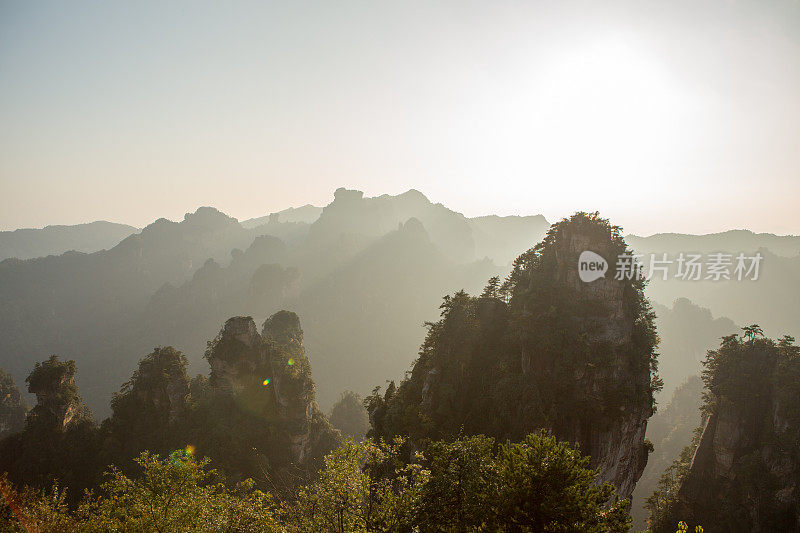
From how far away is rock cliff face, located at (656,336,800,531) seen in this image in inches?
1216

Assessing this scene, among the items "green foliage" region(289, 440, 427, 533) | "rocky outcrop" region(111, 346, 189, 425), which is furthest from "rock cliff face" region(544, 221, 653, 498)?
"rocky outcrop" region(111, 346, 189, 425)

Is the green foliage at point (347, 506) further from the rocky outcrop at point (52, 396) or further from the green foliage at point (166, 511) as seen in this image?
the rocky outcrop at point (52, 396)

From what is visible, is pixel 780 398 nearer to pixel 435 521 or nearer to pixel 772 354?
pixel 772 354

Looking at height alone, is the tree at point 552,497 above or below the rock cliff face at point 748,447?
above

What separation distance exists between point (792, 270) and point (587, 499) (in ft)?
709

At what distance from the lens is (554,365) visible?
2909 cm

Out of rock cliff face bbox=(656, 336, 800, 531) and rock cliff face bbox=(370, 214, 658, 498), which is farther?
rock cliff face bbox=(656, 336, 800, 531)

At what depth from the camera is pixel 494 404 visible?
28547 mm

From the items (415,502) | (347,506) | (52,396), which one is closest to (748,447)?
(415,502)

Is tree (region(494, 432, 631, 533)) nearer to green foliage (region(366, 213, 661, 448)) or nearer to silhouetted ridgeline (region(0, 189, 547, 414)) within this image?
green foliage (region(366, 213, 661, 448))

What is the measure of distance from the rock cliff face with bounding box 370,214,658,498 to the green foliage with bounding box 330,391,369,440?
40.4 m

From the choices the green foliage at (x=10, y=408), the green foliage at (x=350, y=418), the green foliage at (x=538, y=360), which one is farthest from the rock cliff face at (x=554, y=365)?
the green foliage at (x=10, y=408)

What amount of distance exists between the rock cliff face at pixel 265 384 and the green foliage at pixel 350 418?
23244 millimetres

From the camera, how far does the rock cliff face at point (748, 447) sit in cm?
3089
